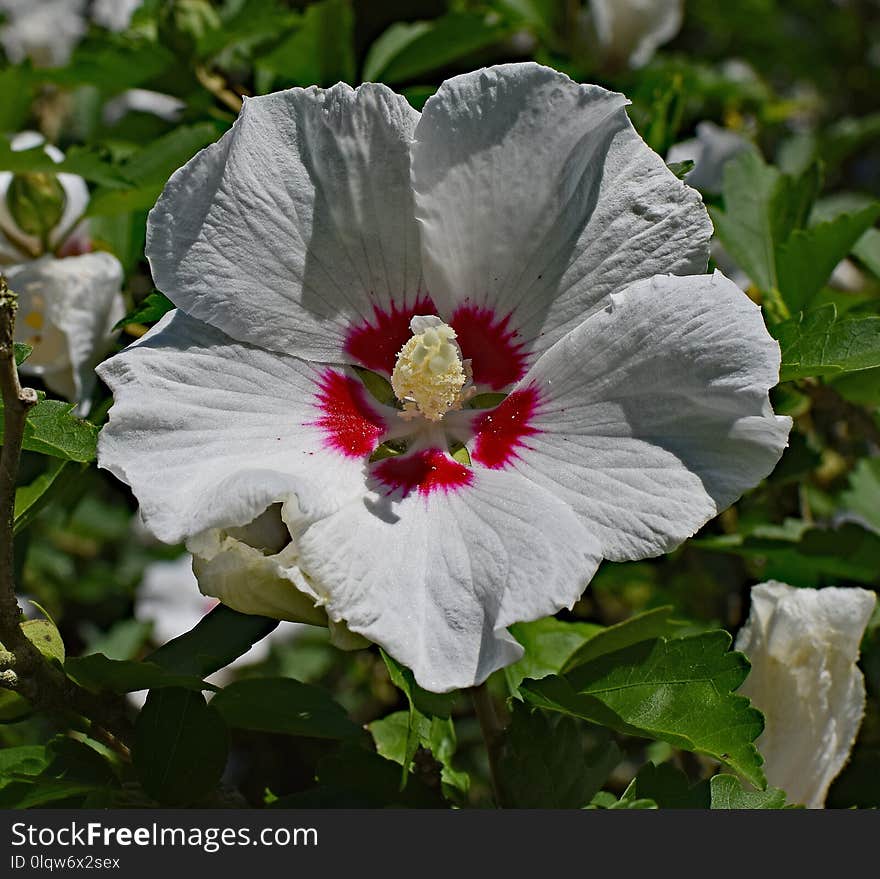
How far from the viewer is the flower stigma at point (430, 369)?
4.59 ft

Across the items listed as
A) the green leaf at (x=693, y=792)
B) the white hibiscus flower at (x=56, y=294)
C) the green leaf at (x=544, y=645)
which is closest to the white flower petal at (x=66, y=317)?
the white hibiscus flower at (x=56, y=294)

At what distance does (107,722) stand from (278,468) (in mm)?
394

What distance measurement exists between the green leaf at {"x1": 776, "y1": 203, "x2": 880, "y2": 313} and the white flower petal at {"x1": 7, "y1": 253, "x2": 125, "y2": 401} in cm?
98

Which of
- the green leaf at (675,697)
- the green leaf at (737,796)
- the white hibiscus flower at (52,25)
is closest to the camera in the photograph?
the green leaf at (675,697)

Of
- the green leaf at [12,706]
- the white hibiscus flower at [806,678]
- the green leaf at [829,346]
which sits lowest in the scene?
the white hibiscus flower at [806,678]

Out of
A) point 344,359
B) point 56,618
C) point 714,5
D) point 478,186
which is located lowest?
point 56,618

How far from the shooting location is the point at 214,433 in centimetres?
130

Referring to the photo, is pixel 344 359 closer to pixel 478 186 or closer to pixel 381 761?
pixel 478 186

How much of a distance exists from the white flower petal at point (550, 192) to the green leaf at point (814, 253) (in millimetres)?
532

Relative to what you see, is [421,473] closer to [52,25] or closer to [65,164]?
[65,164]

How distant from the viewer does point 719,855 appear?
1.35m

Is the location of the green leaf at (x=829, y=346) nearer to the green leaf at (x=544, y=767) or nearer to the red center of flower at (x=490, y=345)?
the red center of flower at (x=490, y=345)

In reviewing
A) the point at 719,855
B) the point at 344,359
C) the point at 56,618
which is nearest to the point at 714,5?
the point at 56,618

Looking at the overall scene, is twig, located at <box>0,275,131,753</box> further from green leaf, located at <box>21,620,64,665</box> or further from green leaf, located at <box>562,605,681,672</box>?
green leaf, located at <box>562,605,681,672</box>
